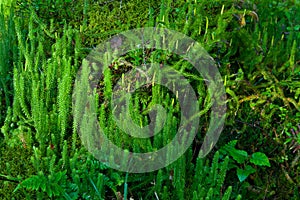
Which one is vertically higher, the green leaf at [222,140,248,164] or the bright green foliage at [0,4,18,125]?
the bright green foliage at [0,4,18,125]

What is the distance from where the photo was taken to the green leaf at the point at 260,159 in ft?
8.27

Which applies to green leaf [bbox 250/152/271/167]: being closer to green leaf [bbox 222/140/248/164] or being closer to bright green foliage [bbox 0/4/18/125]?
green leaf [bbox 222/140/248/164]

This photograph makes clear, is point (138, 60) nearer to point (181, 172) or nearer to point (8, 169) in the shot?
point (181, 172)

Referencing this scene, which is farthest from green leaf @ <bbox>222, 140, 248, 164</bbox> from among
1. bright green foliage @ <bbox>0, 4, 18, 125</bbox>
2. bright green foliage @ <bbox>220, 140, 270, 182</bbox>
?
bright green foliage @ <bbox>0, 4, 18, 125</bbox>

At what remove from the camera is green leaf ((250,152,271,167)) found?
2521 millimetres

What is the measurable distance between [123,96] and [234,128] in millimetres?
796

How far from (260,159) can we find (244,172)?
0.14 metres

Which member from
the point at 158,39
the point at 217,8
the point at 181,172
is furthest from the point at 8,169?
the point at 217,8

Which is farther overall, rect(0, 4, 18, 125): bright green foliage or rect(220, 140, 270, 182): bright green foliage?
rect(0, 4, 18, 125): bright green foliage

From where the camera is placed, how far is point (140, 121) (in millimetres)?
2465

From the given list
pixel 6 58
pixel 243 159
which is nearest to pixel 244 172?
pixel 243 159

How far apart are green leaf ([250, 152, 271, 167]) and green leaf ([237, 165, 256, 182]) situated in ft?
0.15

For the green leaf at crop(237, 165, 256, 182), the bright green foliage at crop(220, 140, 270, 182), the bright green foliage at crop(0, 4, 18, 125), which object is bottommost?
the green leaf at crop(237, 165, 256, 182)

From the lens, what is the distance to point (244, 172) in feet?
8.30
